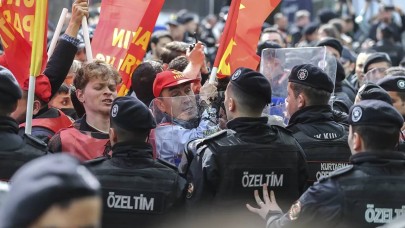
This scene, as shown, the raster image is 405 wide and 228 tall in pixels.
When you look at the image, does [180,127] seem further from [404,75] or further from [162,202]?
[404,75]

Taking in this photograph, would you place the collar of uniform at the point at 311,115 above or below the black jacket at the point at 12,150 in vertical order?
above

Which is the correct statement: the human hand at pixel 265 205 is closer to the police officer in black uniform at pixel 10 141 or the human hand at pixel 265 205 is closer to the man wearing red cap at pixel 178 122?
the man wearing red cap at pixel 178 122

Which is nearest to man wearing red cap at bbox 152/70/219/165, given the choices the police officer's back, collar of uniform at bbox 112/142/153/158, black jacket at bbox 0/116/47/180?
the police officer's back

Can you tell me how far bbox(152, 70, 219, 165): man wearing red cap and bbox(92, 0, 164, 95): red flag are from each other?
92cm

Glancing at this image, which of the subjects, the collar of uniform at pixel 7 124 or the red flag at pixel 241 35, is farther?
the red flag at pixel 241 35

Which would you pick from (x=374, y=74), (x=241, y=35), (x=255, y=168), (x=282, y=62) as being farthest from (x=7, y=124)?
(x=374, y=74)

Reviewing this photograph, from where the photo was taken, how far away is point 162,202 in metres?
5.29

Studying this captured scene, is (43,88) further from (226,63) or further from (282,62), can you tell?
(282,62)

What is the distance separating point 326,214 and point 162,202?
0.91 meters

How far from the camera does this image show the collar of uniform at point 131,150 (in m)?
5.33

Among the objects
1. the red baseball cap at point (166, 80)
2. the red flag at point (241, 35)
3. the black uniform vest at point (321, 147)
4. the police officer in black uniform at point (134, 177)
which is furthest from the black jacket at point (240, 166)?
the red flag at point (241, 35)

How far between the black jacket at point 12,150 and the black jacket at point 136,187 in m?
0.41

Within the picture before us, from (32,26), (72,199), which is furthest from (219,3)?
(72,199)

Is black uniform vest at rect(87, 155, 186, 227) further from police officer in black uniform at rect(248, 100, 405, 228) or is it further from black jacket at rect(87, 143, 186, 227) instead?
police officer in black uniform at rect(248, 100, 405, 228)
